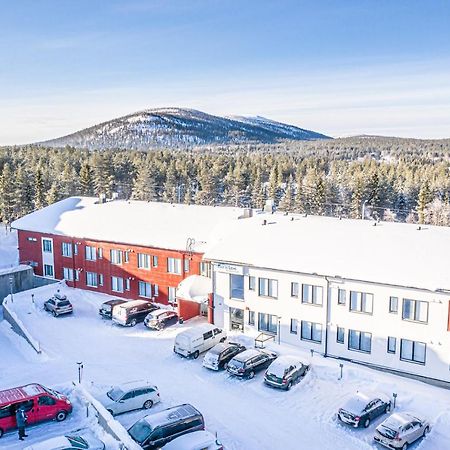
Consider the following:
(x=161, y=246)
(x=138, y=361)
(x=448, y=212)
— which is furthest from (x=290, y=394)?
(x=448, y=212)

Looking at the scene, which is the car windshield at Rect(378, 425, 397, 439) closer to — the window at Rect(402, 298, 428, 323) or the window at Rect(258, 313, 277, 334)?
the window at Rect(402, 298, 428, 323)

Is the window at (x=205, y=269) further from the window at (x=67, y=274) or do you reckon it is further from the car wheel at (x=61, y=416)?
the car wheel at (x=61, y=416)

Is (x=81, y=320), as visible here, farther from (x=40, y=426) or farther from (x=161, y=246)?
(x=40, y=426)

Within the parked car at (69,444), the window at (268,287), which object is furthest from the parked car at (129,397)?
the window at (268,287)

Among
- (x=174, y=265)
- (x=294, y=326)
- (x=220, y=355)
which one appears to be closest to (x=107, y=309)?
(x=174, y=265)

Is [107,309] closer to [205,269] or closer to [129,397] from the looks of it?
[205,269]

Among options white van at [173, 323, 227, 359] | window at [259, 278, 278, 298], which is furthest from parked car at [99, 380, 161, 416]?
window at [259, 278, 278, 298]
